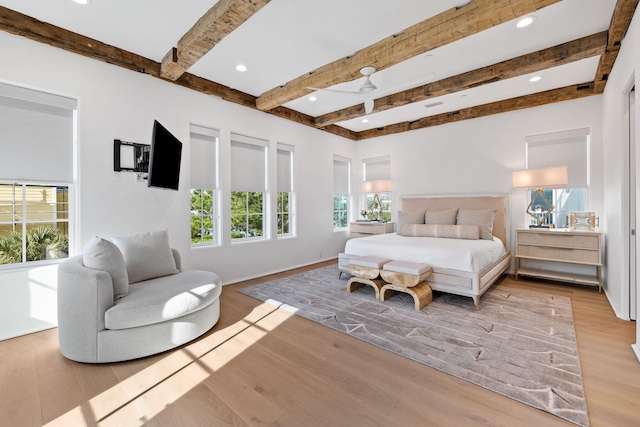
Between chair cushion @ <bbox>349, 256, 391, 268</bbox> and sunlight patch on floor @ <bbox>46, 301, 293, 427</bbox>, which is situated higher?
chair cushion @ <bbox>349, 256, 391, 268</bbox>

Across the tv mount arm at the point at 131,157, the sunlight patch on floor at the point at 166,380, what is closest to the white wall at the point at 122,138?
the tv mount arm at the point at 131,157

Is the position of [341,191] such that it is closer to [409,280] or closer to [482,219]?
[482,219]

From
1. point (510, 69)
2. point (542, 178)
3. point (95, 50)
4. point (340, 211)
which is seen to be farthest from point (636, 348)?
point (95, 50)

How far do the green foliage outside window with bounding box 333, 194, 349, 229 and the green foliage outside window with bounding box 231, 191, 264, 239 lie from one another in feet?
6.96

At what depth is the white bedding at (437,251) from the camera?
3.34 metres

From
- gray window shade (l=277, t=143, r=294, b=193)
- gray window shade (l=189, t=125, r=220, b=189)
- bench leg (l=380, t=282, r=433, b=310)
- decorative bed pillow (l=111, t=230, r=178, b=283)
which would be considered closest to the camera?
decorative bed pillow (l=111, t=230, r=178, b=283)

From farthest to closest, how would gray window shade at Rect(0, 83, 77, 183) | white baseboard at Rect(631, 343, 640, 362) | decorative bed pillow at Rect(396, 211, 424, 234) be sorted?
decorative bed pillow at Rect(396, 211, 424, 234)
gray window shade at Rect(0, 83, 77, 183)
white baseboard at Rect(631, 343, 640, 362)

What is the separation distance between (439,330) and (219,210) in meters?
3.32

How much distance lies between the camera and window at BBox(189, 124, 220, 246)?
402 cm

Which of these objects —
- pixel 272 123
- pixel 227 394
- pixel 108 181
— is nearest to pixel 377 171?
pixel 272 123

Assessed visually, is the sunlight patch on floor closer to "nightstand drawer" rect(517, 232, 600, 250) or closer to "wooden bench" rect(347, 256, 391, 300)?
"wooden bench" rect(347, 256, 391, 300)

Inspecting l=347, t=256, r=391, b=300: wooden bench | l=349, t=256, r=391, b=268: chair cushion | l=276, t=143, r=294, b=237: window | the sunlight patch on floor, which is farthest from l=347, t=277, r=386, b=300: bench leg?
l=276, t=143, r=294, b=237: window

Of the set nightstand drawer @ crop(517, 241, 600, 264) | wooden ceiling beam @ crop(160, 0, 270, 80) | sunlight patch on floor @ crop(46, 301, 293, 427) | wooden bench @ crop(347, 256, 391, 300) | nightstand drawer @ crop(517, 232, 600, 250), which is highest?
wooden ceiling beam @ crop(160, 0, 270, 80)

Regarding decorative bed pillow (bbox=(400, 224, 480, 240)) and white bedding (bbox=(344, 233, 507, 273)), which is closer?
white bedding (bbox=(344, 233, 507, 273))
